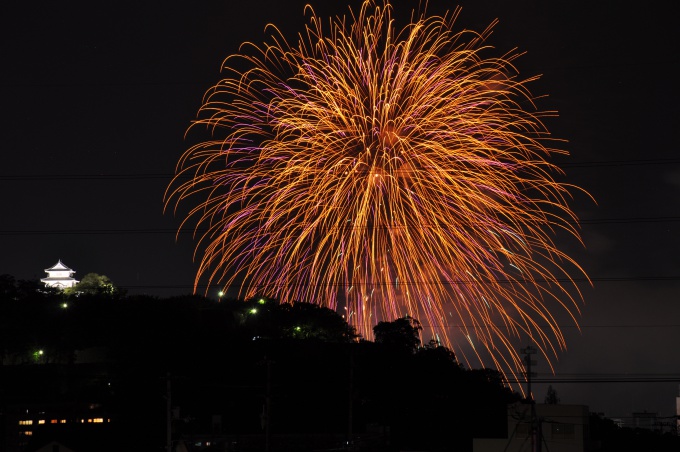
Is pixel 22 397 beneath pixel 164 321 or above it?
beneath

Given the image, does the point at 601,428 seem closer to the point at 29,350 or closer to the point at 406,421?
Answer: the point at 406,421

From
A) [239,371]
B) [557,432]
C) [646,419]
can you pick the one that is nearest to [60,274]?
[239,371]

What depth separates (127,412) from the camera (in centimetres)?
7525

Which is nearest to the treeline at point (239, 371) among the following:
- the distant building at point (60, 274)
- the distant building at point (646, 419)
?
the distant building at point (646, 419)

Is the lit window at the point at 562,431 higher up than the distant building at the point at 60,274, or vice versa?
the distant building at the point at 60,274

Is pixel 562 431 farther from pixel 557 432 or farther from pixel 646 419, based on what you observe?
pixel 646 419

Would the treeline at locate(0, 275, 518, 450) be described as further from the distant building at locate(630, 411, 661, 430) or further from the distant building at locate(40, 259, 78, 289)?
the distant building at locate(40, 259, 78, 289)

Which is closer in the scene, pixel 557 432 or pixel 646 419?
pixel 557 432

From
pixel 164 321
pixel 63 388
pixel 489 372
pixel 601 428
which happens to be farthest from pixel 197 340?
pixel 601 428

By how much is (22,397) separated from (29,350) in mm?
13314

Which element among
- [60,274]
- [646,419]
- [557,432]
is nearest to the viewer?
[557,432]

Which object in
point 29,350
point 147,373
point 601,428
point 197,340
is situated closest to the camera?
point 601,428

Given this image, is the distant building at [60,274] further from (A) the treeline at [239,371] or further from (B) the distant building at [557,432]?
(B) the distant building at [557,432]

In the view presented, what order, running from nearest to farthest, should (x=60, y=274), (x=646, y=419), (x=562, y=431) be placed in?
1. (x=562, y=431)
2. (x=646, y=419)
3. (x=60, y=274)
